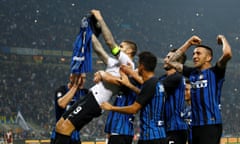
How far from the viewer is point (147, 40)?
47.0 meters

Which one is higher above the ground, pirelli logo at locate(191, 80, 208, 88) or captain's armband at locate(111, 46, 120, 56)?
captain's armband at locate(111, 46, 120, 56)

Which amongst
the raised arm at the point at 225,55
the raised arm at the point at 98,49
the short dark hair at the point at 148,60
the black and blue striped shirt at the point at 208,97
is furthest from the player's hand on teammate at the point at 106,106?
the raised arm at the point at 225,55

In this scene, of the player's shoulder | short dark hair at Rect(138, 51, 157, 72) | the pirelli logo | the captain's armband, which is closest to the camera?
short dark hair at Rect(138, 51, 157, 72)

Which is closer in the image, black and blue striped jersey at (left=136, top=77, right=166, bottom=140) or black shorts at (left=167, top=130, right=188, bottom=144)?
black and blue striped jersey at (left=136, top=77, right=166, bottom=140)

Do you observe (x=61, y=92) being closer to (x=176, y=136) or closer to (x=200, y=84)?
(x=176, y=136)

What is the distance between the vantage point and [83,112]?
5613 mm

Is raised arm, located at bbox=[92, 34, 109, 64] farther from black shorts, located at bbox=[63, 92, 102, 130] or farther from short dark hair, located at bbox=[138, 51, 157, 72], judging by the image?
short dark hair, located at bbox=[138, 51, 157, 72]

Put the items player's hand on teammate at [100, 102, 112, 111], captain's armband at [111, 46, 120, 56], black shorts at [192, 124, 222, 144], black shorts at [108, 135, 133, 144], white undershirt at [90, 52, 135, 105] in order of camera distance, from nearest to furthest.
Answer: player's hand on teammate at [100, 102, 112, 111], white undershirt at [90, 52, 135, 105], captain's armband at [111, 46, 120, 56], black shorts at [192, 124, 222, 144], black shorts at [108, 135, 133, 144]

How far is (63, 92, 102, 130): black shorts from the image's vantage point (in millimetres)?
5598

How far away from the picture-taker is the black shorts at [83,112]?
5.60m

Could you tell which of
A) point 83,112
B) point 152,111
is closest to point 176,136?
point 152,111

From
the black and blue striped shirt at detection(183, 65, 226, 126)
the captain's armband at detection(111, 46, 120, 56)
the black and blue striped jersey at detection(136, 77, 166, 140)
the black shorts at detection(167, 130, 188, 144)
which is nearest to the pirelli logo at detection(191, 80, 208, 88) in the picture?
the black and blue striped shirt at detection(183, 65, 226, 126)

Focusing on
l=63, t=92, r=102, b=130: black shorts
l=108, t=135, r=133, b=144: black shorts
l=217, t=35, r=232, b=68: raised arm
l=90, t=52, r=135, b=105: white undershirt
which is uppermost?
l=217, t=35, r=232, b=68: raised arm

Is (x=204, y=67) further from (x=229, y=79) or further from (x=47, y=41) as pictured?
(x=229, y=79)
